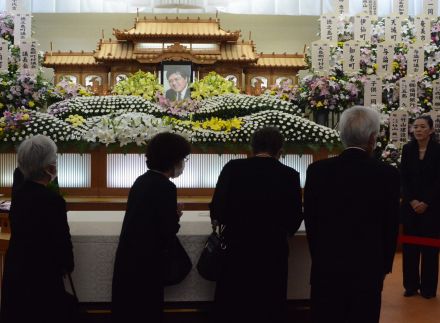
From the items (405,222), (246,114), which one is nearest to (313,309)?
(405,222)

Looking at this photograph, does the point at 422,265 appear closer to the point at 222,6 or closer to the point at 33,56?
the point at 33,56

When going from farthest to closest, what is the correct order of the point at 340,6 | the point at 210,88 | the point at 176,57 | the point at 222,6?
the point at 222,6 < the point at 176,57 < the point at 210,88 < the point at 340,6

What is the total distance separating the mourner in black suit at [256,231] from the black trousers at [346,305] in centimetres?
25

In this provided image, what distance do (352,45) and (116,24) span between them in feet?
20.2

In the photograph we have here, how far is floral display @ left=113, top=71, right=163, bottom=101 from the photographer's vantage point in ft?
29.4

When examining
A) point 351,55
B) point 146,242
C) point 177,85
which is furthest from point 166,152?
point 177,85

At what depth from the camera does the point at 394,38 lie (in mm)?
7598

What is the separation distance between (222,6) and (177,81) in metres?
3.38

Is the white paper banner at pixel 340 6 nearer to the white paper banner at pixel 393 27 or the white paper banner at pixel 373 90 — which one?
the white paper banner at pixel 393 27

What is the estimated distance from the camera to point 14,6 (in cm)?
805

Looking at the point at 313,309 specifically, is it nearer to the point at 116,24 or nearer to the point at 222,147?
the point at 222,147

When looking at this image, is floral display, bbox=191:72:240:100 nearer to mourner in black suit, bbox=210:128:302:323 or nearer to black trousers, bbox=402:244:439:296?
black trousers, bbox=402:244:439:296

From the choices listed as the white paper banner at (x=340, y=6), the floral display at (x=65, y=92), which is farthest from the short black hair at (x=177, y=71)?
the white paper banner at (x=340, y=6)

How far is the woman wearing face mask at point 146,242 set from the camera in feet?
8.36
